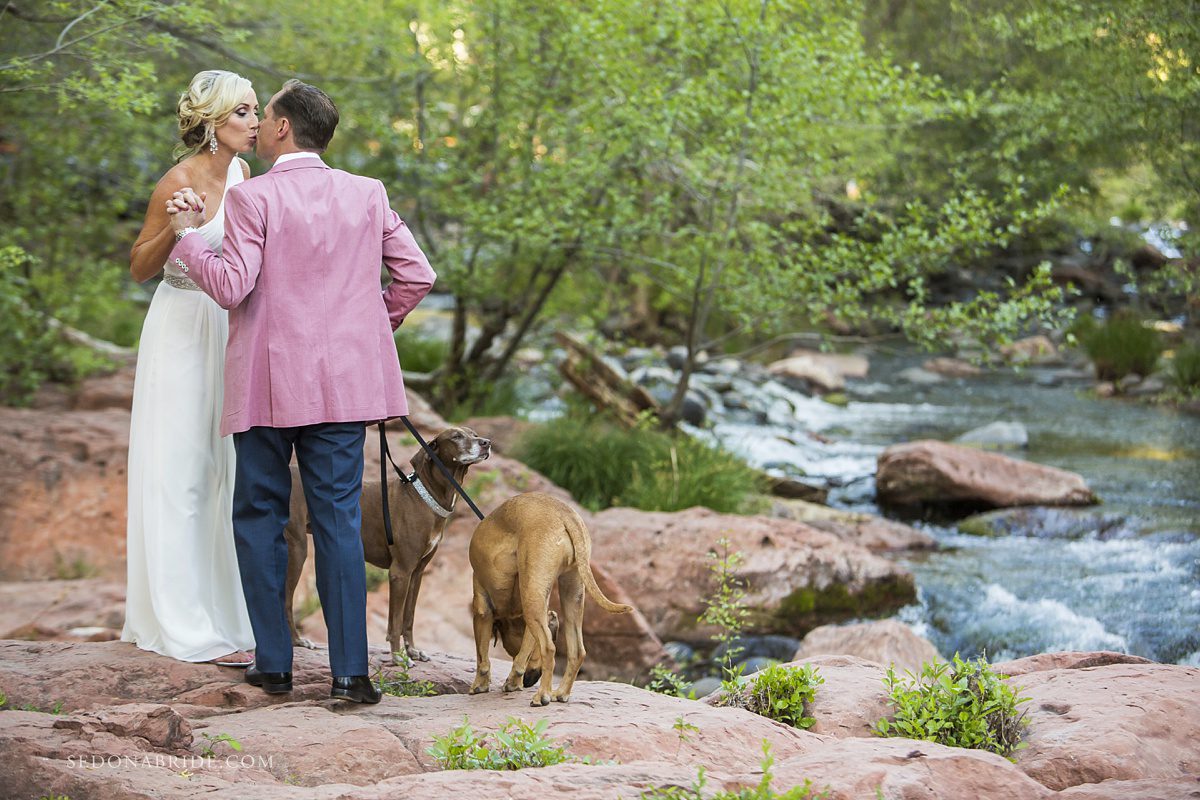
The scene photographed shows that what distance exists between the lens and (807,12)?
9.39 meters

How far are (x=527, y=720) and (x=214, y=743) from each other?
0.98m

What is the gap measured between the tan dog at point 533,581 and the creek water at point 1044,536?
4033 mm

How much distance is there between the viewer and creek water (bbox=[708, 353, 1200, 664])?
8031 mm

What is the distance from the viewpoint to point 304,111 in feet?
13.4

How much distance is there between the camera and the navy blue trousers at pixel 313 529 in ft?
13.3

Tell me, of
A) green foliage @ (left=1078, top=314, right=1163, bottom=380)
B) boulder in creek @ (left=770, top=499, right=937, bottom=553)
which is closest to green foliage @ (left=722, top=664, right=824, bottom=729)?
boulder in creek @ (left=770, top=499, right=937, bottom=553)

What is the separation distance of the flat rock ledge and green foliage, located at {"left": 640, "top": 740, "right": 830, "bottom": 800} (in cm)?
4

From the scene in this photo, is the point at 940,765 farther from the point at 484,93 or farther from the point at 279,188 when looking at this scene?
the point at 484,93

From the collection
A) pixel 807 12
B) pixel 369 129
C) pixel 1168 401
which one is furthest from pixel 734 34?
pixel 1168 401

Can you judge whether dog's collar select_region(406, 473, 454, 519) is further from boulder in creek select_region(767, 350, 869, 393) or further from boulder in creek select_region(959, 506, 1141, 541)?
boulder in creek select_region(767, 350, 869, 393)

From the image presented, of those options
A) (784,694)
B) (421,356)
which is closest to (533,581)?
(784,694)

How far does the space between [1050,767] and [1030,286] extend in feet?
19.7

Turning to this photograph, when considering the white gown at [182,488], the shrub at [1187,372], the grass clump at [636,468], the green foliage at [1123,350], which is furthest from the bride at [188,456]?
the green foliage at [1123,350]

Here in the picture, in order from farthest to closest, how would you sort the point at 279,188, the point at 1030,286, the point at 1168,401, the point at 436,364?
the point at 1168,401 → the point at 436,364 → the point at 1030,286 → the point at 279,188
